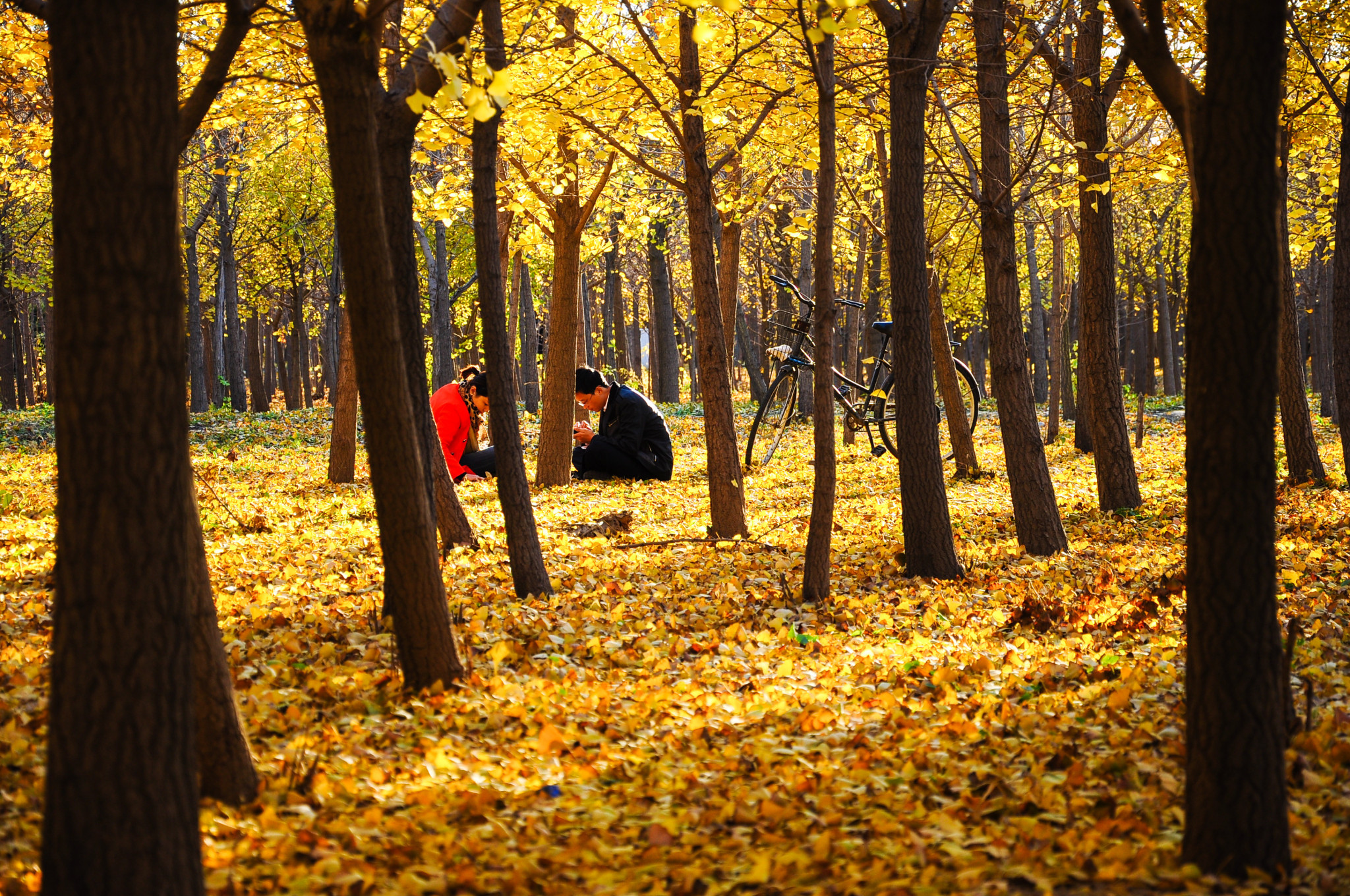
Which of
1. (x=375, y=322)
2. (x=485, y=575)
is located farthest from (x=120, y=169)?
(x=485, y=575)

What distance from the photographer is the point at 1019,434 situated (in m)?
7.16

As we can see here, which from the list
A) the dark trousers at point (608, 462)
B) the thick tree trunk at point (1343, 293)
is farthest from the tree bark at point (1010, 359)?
the dark trousers at point (608, 462)

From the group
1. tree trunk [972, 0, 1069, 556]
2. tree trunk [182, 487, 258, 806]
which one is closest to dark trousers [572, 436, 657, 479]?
tree trunk [972, 0, 1069, 556]

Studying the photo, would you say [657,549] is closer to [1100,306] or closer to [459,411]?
[459,411]

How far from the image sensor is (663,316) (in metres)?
22.2

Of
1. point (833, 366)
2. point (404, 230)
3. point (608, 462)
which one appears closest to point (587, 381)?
point (608, 462)

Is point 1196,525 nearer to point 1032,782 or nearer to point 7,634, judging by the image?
point 1032,782

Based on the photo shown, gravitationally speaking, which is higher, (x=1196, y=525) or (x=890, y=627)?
(x=1196, y=525)

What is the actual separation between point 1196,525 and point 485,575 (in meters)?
4.64

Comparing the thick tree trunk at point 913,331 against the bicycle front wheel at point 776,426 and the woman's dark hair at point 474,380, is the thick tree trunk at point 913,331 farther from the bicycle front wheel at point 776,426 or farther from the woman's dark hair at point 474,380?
the woman's dark hair at point 474,380

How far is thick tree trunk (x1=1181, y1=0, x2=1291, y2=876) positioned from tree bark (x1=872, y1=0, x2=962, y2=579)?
3483 mm

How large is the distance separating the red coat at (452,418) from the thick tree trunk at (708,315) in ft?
13.6

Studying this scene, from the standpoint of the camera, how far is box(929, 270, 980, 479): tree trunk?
10828 mm

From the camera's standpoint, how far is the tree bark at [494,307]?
203 inches
